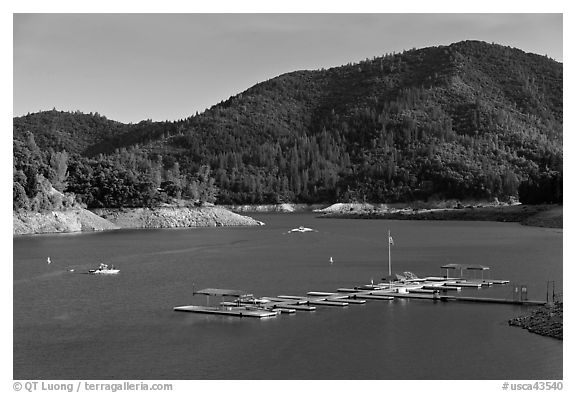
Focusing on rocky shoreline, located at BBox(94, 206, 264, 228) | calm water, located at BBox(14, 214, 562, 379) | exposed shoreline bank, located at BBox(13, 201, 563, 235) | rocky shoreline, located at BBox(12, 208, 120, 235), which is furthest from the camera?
rocky shoreline, located at BBox(94, 206, 264, 228)

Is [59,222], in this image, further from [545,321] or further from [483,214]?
[545,321]

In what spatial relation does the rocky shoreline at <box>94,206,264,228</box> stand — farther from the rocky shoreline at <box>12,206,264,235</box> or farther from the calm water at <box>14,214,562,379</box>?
the calm water at <box>14,214,562,379</box>

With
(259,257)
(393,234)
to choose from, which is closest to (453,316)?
(259,257)

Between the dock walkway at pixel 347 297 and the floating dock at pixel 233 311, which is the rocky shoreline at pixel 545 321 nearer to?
the dock walkway at pixel 347 297

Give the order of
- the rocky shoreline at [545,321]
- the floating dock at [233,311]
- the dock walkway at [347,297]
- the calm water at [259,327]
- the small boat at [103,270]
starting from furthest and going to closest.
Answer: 1. the small boat at [103,270]
2. the dock walkway at [347,297]
3. the floating dock at [233,311]
4. the rocky shoreline at [545,321]
5. the calm water at [259,327]

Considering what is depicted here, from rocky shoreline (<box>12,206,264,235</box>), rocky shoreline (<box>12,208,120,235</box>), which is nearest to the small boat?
rocky shoreline (<box>12,208,120,235</box>)

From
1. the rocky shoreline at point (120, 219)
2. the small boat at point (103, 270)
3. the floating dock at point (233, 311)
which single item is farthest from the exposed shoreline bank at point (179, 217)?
the floating dock at point (233, 311)

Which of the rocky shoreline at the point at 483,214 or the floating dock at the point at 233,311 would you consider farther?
the rocky shoreline at the point at 483,214
